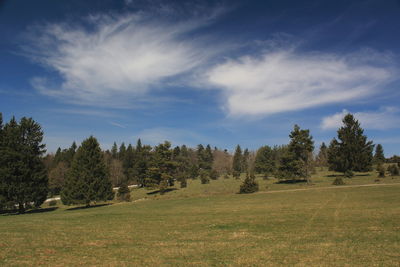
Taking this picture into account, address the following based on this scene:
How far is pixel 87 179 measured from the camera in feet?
129

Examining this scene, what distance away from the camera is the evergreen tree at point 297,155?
182ft

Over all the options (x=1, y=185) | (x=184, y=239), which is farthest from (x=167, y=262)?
(x=1, y=185)

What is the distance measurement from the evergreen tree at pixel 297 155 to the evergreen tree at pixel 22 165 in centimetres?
4618

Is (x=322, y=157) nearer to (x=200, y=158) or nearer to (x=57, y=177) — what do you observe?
(x=200, y=158)

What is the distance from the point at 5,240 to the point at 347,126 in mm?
65731

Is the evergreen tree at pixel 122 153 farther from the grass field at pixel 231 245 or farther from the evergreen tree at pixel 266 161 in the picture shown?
the grass field at pixel 231 245

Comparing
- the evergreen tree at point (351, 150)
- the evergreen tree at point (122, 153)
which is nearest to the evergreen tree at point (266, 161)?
the evergreen tree at point (351, 150)

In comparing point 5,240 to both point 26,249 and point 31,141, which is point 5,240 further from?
point 31,141

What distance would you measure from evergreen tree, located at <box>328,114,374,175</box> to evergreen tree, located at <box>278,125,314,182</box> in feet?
29.3

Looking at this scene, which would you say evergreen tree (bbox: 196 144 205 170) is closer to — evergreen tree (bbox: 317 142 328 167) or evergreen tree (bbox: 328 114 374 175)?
evergreen tree (bbox: 317 142 328 167)

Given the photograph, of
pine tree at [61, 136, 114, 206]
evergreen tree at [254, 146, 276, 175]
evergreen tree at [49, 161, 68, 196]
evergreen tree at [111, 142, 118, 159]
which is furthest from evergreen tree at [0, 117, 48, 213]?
evergreen tree at [111, 142, 118, 159]

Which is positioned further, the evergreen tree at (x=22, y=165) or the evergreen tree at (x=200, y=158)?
the evergreen tree at (x=200, y=158)

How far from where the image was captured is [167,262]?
8711mm

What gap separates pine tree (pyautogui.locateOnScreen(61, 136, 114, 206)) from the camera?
1527 inches
